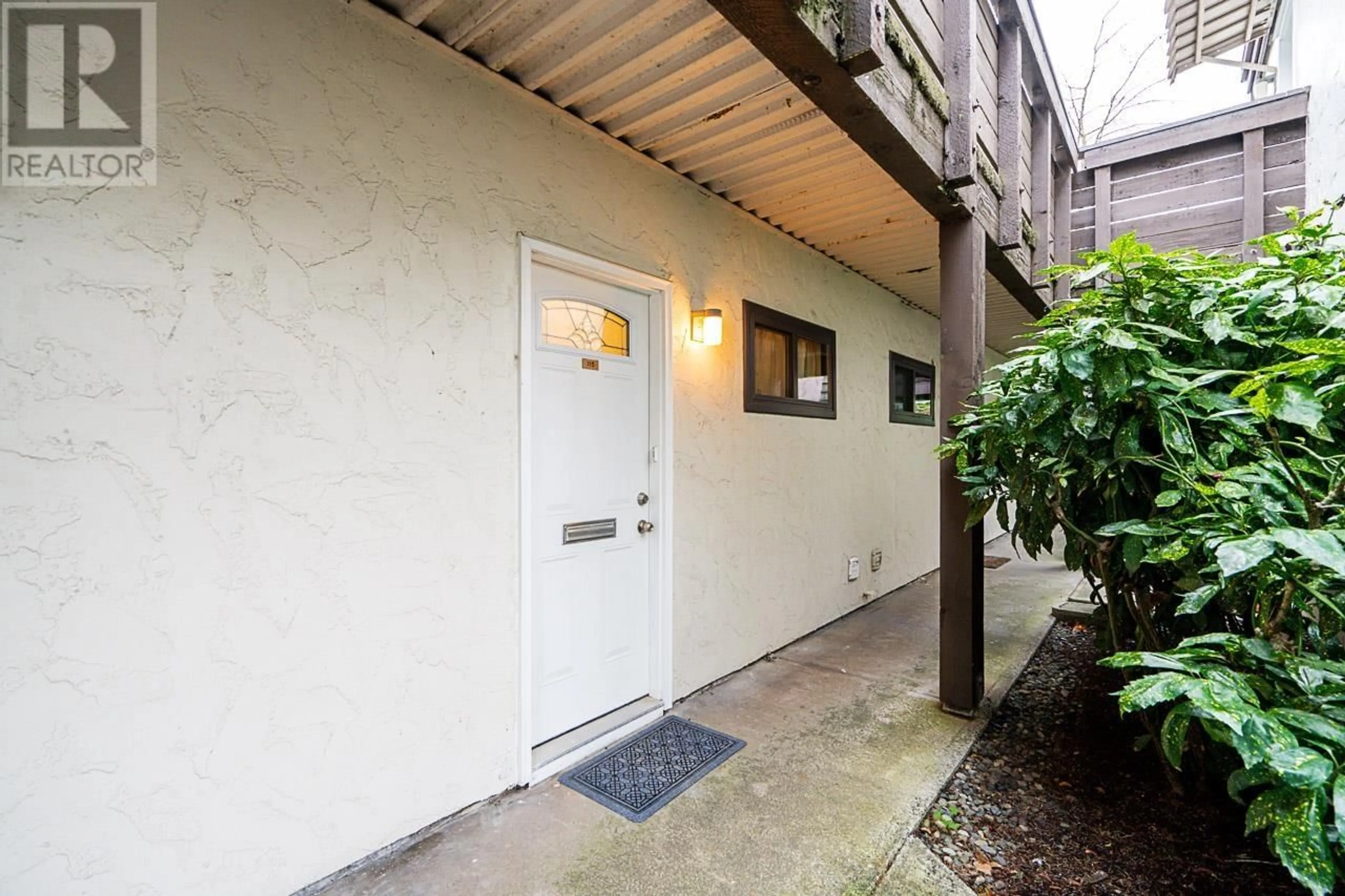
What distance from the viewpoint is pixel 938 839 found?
1968mm

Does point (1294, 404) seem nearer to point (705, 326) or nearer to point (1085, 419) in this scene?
point (1085, 419)

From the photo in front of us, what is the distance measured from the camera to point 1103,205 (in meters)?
4.77

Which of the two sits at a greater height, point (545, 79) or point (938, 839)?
point (545, 79)

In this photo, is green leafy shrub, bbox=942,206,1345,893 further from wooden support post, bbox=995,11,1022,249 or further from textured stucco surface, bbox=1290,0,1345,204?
textured stucco surface, bbox=1290,0,1345,204

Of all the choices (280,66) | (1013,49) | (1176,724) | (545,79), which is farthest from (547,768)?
(1013,49)

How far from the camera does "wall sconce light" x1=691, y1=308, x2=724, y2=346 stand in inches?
122

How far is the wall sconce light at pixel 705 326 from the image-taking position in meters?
3.09

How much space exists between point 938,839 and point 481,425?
2224 millimetres

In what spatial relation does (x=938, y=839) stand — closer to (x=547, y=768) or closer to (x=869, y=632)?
(x=547, y=768)

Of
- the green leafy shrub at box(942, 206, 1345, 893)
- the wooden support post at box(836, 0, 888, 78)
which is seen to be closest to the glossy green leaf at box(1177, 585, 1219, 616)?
the green leafy shrub at box(942, 206, 1345, 893)

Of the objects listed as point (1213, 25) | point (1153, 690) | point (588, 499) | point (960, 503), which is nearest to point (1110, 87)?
point (1213, 25)

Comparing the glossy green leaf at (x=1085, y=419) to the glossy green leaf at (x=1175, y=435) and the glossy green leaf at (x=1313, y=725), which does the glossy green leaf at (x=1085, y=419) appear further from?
the glossy green leaf at (x=1313, y=725)

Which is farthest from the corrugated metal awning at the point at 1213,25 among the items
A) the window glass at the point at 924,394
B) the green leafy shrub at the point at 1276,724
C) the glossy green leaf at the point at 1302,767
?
the glossy green leaf at the point at 1302,767

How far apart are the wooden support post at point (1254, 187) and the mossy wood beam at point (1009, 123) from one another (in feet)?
6.93
